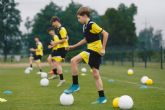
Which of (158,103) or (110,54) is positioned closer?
(158,103)

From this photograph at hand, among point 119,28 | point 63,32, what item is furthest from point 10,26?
point 63,32

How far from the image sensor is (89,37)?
10461 millimetres

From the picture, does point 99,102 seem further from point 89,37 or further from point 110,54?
point 110,54

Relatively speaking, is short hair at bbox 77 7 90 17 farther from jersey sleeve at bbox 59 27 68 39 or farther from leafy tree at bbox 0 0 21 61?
leafy tree at bbox 0 0 21 61

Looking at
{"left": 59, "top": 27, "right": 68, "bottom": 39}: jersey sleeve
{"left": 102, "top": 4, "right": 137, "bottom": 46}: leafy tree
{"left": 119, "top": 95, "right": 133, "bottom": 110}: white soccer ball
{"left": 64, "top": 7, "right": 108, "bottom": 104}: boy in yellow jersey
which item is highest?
{"left": 102, "top": 4, "right": 137, "bottom": 46}: leafy tree

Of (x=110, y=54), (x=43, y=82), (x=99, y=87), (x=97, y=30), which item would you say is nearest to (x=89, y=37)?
(x=97, y=30)

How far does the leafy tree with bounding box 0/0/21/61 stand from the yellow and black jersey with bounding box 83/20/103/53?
85.9 metres

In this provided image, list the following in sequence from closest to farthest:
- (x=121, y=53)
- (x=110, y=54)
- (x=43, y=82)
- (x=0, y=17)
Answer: (x=43, y=82)
(x=121, y=53)
(x=110, y=54)
(x=0, y=17)

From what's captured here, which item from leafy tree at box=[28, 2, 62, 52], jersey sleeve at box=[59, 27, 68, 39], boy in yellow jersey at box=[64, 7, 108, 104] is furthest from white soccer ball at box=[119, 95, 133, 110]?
leafy tree at box=[28, 2, 62, 52]

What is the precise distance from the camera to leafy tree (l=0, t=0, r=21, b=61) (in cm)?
9625

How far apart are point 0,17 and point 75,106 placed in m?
89.8

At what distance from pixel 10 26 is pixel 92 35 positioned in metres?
91.6

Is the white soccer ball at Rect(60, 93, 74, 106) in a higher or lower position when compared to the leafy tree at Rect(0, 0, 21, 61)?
lower

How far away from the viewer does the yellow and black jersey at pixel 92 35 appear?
408 inches
